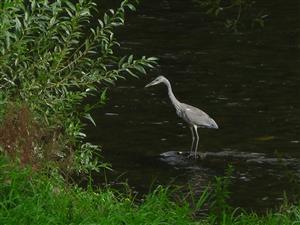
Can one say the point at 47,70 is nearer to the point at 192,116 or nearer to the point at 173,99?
the point at 192,116

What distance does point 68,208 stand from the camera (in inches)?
303

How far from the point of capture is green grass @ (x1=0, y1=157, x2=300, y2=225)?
749cm

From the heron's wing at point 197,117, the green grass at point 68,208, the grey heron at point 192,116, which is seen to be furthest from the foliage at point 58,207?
the heron's wing at point 197,117

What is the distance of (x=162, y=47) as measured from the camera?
22.5 m

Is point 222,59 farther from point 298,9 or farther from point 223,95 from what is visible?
point 298,9

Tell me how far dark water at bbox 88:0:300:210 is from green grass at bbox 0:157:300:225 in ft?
8.72

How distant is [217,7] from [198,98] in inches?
472

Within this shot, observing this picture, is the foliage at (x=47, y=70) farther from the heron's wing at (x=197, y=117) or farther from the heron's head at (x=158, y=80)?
the heron's head at (x=158, y=80)

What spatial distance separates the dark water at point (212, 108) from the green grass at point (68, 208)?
266cm

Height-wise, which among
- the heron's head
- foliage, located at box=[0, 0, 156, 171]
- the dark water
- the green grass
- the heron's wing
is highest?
foliage, located at box=[0, 0, 156, 171]

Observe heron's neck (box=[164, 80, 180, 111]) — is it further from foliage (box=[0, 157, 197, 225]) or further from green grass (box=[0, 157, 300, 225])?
foliage (box=[0, 157, 197, 225])

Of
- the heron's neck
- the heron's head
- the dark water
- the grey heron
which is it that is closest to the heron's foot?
the dark water

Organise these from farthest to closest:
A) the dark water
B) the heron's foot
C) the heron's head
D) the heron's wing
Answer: the heron's head < the heron's wing < the heron's foot < the dark water

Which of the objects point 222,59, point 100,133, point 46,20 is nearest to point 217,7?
point 46,20
